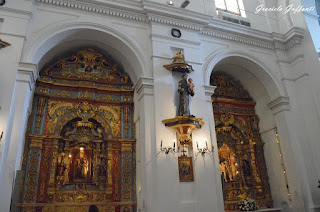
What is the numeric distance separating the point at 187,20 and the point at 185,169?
4.28 metres

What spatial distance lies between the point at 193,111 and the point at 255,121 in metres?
3.58

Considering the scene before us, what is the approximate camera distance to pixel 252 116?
982 centimetres

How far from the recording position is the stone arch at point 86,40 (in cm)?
662

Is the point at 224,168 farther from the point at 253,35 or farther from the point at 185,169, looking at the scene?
the point at 253,35

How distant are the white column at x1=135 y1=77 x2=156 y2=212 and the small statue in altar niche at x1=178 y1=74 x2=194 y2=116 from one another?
707 millimetres

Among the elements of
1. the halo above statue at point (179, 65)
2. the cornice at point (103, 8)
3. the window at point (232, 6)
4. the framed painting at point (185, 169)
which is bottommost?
the framed painting at point (185, 169)

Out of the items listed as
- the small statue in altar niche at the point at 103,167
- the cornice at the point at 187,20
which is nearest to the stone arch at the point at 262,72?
the cornice at the point at 187,20

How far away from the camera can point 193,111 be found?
23.5ft

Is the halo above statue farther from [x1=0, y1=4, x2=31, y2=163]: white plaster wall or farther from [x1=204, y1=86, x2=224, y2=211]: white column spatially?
[x1=0, y1=4, x2=31, y2=163]: white plaster wall

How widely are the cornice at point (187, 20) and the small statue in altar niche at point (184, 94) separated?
201cm

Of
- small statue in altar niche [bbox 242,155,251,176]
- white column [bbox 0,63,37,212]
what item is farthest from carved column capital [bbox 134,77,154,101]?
small statue in altar niche [bbox 242,155,251,176]

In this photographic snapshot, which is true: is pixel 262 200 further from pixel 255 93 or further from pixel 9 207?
pixel 9 207

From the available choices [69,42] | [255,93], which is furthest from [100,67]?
[255,93]

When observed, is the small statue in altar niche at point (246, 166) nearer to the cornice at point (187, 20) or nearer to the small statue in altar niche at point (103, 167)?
the cornice at point (187, 20)
